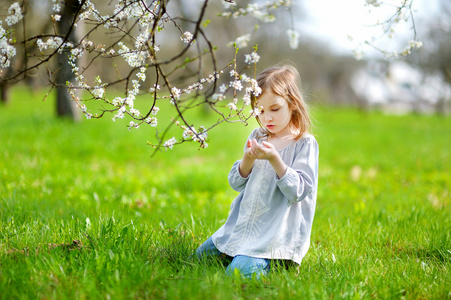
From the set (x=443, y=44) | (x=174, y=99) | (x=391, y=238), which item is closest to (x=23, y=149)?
(x=174, y=99)

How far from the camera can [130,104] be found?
7.36ft

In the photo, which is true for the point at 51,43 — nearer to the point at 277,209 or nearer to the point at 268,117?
the point at 268,117

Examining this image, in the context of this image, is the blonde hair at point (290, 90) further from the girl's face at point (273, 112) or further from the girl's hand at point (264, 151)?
the girl's hand at point (264, 151)

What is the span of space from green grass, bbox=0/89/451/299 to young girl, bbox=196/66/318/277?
0.45ft

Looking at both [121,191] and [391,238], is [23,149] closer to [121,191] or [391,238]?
[121,191]

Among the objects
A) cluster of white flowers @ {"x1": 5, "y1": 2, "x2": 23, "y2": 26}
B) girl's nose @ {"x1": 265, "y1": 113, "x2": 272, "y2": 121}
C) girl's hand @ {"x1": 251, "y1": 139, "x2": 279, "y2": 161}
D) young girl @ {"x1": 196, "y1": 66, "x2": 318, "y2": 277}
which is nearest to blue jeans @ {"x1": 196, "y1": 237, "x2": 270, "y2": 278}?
young girl @ {"x1": 196, "y1": 66, "x2": 318, "y2": 277}

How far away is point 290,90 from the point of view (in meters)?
2.39

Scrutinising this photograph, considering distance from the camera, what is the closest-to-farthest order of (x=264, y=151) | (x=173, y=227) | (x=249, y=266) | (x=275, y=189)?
1. (x=264, y=151)
2. (x=249, y=266)
3. (x=275, y=189)
4. (x=173, y=227)

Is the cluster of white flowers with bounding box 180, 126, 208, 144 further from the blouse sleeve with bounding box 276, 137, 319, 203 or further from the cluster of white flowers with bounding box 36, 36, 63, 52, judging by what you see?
the cluster of white flowers with bounding box 36, 36, 63, 52

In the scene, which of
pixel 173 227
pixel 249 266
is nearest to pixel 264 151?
pixel 249 266

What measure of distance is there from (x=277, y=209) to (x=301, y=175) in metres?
0.26

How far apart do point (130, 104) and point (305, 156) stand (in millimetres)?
1082

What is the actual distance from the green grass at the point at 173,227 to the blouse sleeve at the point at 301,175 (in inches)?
17.5

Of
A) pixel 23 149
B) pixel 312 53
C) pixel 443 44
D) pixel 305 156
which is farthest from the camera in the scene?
pixel 312 53
